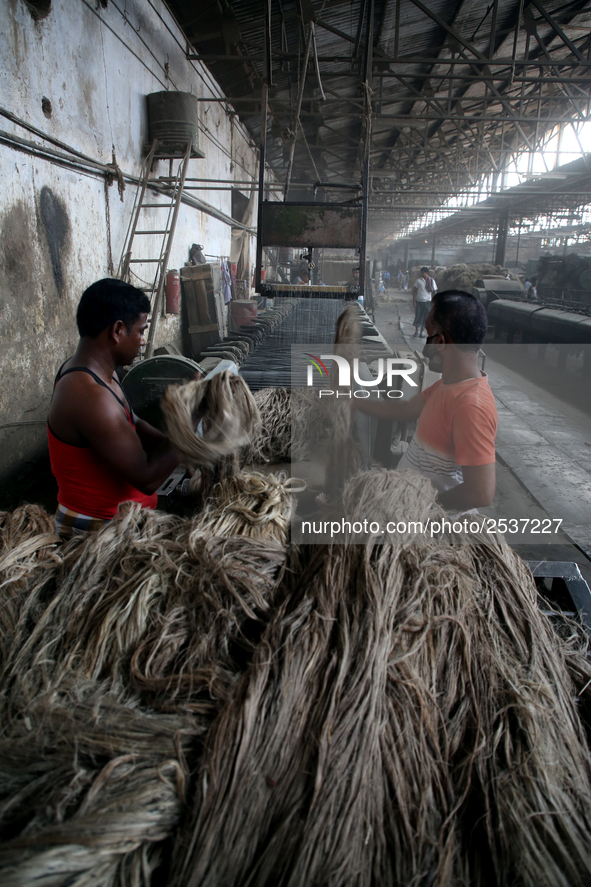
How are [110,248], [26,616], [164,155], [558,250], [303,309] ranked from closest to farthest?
[26,616], [110,248], [164,155], [303,309], [558,250]

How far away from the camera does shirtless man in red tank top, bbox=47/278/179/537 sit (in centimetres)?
167

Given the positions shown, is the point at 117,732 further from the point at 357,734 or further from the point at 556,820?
the point at 556,820

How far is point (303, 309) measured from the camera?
9.95 meters

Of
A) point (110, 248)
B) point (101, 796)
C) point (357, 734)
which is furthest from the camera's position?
point (110, 248)

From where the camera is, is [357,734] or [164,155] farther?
[164,155]

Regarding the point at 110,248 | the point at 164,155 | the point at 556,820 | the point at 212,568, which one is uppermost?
the point at 164,155

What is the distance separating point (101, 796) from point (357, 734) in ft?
1.26

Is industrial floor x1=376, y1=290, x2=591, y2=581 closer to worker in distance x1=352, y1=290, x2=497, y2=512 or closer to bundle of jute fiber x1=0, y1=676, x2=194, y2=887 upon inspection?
worker in distance x1=352, y1=290, x2=497, y2=512

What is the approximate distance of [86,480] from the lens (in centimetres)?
180

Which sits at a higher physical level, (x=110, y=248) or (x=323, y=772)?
(x=110, y=248)

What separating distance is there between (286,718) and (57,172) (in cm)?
509

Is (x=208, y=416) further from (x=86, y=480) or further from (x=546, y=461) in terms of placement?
(x=546, y=461)

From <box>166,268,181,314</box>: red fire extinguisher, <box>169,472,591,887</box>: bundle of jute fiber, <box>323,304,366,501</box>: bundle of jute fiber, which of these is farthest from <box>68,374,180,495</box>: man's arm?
<box>166,268,181,314</box>: red fire extinguisher

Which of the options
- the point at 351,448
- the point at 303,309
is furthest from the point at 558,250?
the point at 351,448
